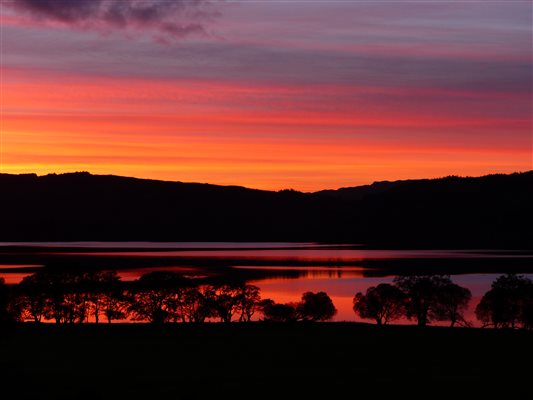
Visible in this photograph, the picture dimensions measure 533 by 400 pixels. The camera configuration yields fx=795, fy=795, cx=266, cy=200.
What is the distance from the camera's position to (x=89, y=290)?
135625 millimetres

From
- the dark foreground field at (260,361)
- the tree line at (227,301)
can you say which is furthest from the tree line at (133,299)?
the dark foreground field at (260,361)

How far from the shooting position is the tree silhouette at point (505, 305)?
120562 millimetres

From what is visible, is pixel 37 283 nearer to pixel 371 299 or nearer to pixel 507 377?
pixel 371 299

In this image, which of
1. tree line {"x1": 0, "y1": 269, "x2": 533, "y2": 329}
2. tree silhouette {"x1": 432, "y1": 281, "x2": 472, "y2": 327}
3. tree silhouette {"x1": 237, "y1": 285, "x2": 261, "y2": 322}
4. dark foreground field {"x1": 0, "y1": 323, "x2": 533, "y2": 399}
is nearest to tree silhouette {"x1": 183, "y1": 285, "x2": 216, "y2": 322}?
tree line {"x1": 0, "y1": 269, "x2": 533, "y2": 329}

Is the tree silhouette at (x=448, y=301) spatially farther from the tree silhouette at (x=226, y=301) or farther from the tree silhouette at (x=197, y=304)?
the tree silhouette at (x=197, y=304)

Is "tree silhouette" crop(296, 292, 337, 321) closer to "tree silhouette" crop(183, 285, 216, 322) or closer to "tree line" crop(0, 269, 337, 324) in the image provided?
"tree line" crop(0, 269, 337, 324)

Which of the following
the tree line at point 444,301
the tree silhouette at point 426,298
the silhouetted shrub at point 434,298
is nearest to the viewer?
the tree line at point 444,301

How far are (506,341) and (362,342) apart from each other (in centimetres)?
1493

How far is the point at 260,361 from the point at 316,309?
172 feet

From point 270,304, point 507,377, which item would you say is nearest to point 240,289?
point 270,304

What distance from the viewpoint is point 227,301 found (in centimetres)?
13600

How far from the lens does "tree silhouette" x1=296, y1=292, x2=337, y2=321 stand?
12331cm

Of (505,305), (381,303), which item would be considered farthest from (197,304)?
(505,305)

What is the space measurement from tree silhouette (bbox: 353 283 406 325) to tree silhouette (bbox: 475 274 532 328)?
43.9 feet
